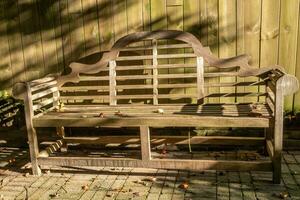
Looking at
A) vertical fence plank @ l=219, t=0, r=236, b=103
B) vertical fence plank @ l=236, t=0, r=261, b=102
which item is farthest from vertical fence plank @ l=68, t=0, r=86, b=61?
vertical fence plank @ l=236, t=0, r=261, b=102

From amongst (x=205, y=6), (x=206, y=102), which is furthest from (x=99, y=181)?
(x=205, y=6)

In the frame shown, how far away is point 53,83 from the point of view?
15.1ft

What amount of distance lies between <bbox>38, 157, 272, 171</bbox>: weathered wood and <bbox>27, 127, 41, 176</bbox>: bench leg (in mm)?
75

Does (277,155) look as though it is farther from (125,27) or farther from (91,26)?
(91,26)

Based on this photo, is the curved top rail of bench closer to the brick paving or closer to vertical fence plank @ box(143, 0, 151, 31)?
vertical fence plank @ box(143, 0, 151, 31)

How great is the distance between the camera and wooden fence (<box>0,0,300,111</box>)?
4461mm

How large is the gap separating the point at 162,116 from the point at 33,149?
5.17ft

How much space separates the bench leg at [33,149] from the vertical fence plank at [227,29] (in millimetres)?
2505

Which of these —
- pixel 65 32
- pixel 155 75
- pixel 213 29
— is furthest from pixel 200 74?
pixel 65 32

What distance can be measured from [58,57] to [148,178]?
7.26 ft

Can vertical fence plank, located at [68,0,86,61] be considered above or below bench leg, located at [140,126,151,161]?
above

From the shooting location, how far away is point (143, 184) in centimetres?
379

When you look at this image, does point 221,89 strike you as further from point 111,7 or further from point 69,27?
point 69,27

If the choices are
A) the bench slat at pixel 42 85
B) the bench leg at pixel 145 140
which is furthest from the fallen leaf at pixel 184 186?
the bench slat at pixel 42 85
